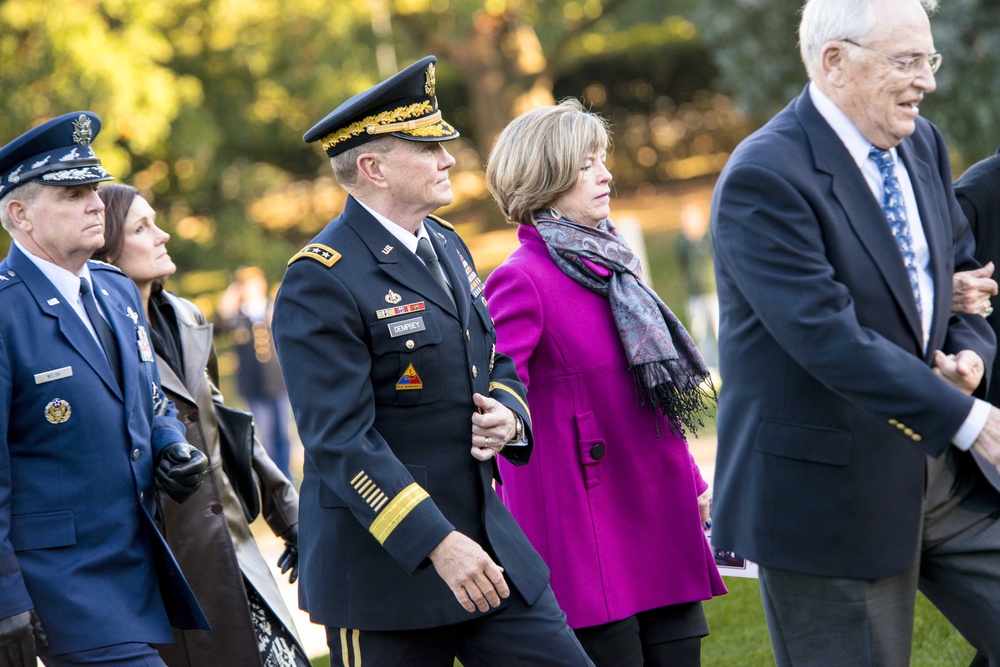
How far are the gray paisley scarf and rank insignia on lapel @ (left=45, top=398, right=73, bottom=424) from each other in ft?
5.11

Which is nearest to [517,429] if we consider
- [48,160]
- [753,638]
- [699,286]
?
[48,160]

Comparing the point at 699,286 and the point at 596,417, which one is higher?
the point at 596,417

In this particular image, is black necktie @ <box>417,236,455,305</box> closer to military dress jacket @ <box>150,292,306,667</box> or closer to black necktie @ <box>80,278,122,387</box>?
black necktie @ <box>80,278,122,387</box>

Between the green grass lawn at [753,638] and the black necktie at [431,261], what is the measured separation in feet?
8.73

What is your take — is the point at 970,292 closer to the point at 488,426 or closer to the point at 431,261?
the point at 488,426

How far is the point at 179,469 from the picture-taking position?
385cm

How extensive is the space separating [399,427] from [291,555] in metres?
1.67

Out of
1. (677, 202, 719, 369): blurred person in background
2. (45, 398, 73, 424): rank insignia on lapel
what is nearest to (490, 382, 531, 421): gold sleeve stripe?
(45, 398, 73, 424): rank insignia on lapel

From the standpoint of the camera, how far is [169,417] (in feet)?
13.7

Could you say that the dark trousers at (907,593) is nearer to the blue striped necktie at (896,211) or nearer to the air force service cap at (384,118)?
the blue striped necktie at (896,211)

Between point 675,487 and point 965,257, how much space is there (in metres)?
1.25

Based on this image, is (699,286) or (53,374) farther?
(699,286)

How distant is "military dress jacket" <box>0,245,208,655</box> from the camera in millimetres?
3631

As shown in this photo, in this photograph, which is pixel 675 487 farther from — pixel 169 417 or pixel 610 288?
pixel 169 417
